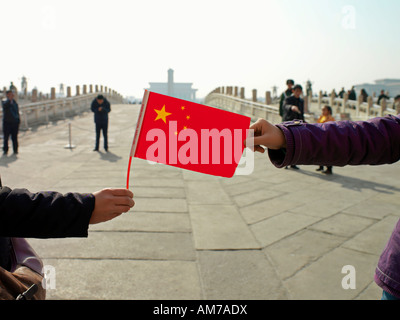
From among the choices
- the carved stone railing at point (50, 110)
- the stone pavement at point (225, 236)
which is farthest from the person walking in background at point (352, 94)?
the stone pavement at point (225, 236)

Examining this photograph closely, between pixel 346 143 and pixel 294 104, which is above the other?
pixel 294 104

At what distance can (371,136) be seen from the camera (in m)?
1.24

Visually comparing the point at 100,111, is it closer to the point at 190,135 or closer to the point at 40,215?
the point at 190,135

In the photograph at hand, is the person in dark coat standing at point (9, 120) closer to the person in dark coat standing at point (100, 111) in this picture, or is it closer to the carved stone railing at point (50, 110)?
the person in dark coat standing at point (100, 111)

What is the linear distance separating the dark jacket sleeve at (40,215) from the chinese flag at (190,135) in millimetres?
366

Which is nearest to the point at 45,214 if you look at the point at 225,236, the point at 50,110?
the point at 225,236

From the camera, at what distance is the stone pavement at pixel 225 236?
8.86 ft

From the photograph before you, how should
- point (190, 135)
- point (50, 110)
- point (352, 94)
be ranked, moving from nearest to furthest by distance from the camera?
point (190, 135) < point (50, 110) < point (352, 94)

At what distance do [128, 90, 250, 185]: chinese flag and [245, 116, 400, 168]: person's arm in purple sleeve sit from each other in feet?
0.54

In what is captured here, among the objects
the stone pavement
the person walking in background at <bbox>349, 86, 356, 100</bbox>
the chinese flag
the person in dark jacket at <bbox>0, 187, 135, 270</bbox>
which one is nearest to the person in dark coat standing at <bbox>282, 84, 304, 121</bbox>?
the stone pavement

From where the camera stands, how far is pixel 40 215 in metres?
1.18

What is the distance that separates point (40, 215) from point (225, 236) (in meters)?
2.69

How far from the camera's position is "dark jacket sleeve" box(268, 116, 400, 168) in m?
1.24

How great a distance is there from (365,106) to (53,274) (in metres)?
17.7
